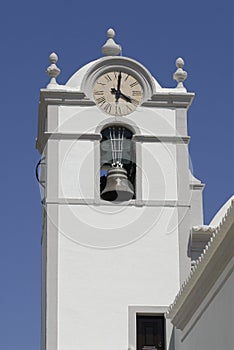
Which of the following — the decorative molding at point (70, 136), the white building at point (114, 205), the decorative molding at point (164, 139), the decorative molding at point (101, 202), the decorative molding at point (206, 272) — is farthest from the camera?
the decorative molding at point (164, 139)

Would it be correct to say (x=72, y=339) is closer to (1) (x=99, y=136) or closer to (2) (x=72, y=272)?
(2) (x=72, y=272)

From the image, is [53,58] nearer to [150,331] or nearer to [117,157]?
[117,157]

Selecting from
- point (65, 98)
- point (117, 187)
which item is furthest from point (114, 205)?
point (65, 98)

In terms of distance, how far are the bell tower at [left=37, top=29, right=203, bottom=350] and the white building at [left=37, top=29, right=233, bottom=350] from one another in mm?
23

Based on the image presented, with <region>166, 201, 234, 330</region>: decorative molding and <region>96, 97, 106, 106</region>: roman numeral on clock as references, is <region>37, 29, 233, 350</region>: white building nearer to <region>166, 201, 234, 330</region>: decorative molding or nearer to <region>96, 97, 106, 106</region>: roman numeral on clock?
<region>96, 97, 106, 106</region>: roman numeral on clock

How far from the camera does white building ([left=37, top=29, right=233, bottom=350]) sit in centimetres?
2914

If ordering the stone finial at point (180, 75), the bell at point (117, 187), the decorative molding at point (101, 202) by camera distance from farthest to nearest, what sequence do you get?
the stone finial at point (180, 75)
the bell at point (117, 187)
the decorative molding at point (101, 202)

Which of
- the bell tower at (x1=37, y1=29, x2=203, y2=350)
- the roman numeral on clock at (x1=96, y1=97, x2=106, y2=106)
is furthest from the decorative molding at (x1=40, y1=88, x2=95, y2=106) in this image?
the roman numeral on clock at (x1=96, y1=97, x2=106, y2=106)

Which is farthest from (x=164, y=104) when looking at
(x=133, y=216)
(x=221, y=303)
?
(x=221, y=303)

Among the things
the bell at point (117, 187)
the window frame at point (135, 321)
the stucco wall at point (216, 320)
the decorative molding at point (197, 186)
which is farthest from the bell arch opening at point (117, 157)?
the stucco wall at point (216, 320)

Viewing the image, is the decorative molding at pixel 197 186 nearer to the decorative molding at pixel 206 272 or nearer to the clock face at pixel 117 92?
the clock face at pixel 117 92

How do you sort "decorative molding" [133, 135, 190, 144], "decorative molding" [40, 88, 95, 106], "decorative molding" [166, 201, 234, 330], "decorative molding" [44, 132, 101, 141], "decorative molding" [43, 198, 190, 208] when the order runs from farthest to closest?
"decorative molding" [40, 88, 95, 106] → "decorative molding" [133, 135, 190, 144] → "decorative molding" [44, 132, 101, 141] → "decorative molding" [43, 198, 190, 208] → "decorative molding" [166, 201, 234, 330]

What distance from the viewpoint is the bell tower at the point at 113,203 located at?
29.2 metres

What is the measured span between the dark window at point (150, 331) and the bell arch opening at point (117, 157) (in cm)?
297
